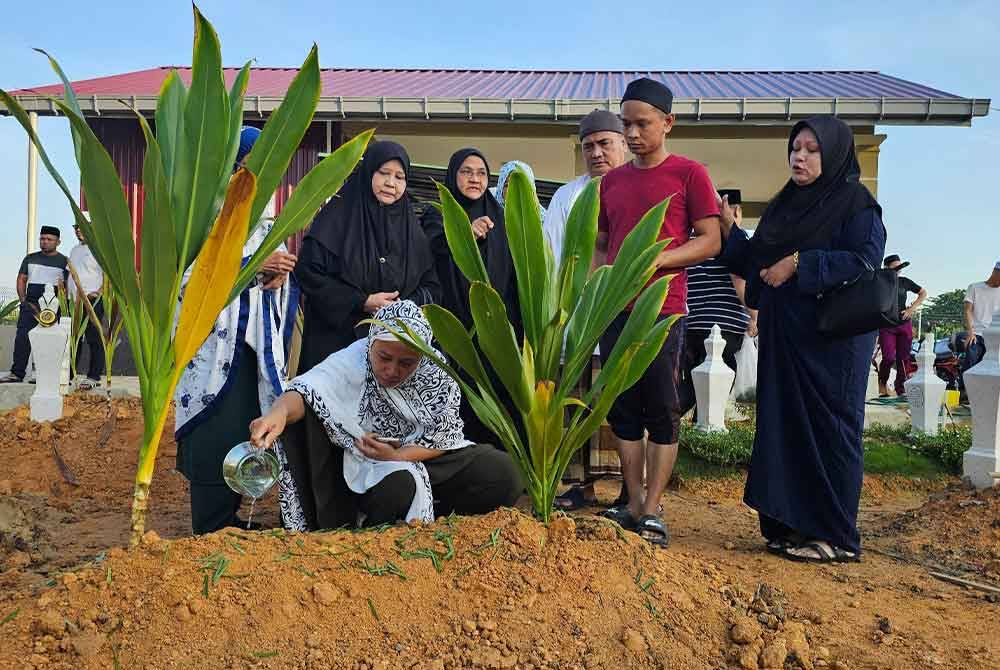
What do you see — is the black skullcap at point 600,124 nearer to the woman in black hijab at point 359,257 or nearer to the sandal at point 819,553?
the woman in black hijab at point 359,257

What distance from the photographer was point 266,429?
224 cm

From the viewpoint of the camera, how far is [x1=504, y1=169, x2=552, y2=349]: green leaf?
1974 mm

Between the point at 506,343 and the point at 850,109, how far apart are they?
22.4 ft

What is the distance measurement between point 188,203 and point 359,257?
1.40 metres

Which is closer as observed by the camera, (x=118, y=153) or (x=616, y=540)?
(x=616, y=540)

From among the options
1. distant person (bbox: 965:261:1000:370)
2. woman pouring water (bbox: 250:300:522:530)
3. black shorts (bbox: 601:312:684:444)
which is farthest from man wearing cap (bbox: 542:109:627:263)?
distant person (bbox: 965:261:1000:370)

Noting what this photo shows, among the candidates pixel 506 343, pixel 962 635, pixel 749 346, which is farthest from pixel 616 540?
pixel 749 346

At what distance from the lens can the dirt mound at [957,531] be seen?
2994mm

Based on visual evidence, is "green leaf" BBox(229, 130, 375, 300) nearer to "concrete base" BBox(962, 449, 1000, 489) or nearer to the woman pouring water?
the woman pouring water

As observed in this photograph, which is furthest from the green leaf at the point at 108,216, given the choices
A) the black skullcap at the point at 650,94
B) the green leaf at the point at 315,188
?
the black skullcap at the point at 650,94

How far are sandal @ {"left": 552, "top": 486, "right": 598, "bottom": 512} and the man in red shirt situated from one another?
595 mm

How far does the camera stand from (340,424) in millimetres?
2656

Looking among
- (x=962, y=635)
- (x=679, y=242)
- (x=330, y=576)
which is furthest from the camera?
(x=679, y=242)

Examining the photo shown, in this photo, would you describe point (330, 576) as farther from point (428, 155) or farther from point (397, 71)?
point (397, 71)
